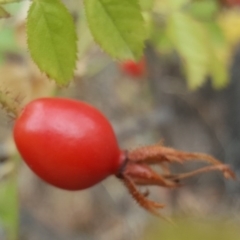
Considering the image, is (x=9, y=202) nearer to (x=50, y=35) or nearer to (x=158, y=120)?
(x=50, y=35)

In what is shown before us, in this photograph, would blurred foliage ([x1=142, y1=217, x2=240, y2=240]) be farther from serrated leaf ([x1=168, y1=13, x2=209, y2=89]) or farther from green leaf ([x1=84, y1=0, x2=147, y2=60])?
green leaf ([x1=84, y1=0, x2=147, y2=60])

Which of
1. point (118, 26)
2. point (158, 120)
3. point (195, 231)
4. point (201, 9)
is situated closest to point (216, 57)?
point (201, 9)

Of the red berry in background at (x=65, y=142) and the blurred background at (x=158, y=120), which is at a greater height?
the red berry in background at (x=65, y=142)

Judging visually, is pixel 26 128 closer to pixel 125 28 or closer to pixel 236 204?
pixel 125 28

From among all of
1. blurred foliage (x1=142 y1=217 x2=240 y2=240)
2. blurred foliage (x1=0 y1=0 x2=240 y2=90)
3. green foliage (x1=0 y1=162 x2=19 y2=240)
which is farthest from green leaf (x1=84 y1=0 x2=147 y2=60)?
blurred foliage (x1=142 y1=217 x2=240 y2=240)

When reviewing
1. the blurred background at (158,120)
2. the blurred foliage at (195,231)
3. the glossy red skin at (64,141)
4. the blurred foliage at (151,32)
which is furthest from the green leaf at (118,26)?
the blurred foliage at (195,231)

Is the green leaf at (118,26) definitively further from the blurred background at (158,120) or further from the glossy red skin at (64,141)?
the blurred background at (158,120)
